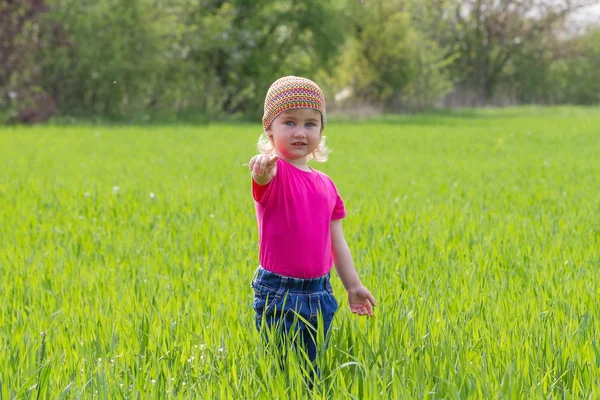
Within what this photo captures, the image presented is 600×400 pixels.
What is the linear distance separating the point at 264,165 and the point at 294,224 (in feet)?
0.92

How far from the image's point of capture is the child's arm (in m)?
2.54

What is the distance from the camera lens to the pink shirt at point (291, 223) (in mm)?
2375

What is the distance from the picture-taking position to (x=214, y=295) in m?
3.20

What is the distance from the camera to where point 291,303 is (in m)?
2.39

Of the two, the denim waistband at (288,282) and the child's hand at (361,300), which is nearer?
the denim waistband at (288,282)

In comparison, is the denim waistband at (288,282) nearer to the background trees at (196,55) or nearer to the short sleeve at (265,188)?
the short sleeve at (265,188)

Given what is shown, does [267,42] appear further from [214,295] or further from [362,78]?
[214,295]

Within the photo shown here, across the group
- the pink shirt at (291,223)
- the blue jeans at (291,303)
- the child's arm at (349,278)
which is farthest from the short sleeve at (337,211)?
the blue jeans at (291,303)

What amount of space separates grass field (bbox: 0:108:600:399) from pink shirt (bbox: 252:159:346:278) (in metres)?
0.29

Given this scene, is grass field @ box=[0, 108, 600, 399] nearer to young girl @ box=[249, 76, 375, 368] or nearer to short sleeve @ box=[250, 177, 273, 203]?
young girl @ box=[249, 76, 375, 368]

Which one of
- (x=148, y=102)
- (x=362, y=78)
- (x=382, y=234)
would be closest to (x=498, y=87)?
(x=362, y=78)

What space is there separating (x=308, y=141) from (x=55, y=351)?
117 centimetres

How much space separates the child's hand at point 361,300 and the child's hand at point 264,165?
1.85ft

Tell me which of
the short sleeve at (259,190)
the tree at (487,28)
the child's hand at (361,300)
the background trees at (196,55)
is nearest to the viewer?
the short sleeve at (259,190)
